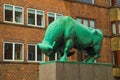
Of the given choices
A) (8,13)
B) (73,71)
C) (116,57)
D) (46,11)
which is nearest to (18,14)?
(8,13)

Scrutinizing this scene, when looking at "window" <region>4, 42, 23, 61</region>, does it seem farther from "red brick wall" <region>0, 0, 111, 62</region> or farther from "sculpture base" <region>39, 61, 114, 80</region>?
"sculpture base" <region>39, 61, 114, 80</region>

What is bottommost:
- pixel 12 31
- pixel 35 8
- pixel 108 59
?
pixel 108 59

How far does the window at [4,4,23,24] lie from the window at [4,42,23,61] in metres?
2.16

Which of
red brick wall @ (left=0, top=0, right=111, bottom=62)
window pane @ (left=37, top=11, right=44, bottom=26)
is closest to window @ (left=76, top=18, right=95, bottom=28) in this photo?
red brick wall @ (left=0, top=0, right=111, bottom=62)

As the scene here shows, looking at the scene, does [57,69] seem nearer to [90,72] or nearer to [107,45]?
[90,72]

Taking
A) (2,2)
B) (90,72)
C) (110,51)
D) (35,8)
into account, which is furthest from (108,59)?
(90,72)

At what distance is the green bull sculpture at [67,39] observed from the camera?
13.1 meters

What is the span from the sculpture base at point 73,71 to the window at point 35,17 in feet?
62.5

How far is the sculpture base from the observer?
40.4ft

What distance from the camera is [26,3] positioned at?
3172 cm

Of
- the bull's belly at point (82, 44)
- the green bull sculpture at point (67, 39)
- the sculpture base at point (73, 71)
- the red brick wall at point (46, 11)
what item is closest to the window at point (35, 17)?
the red brick wall at point (46, 11)

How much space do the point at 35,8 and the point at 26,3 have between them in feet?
3.55

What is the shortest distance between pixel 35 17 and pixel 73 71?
2020 cm

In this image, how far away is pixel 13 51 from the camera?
30.1m
